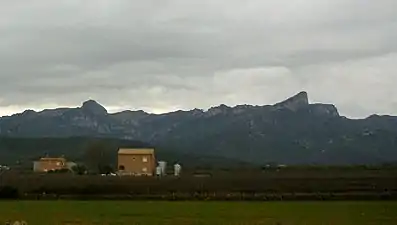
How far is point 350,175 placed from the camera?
112688 millimetres

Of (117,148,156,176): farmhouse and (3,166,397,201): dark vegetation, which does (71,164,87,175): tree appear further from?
(3,166,397,201): dark vegetation

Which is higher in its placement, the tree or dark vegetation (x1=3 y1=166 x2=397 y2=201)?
the tree

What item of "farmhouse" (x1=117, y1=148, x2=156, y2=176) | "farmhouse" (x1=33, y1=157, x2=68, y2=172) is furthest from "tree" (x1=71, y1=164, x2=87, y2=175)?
"farmhouse" (x1=117, y1=148, x2=156, y2=176)
